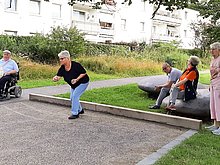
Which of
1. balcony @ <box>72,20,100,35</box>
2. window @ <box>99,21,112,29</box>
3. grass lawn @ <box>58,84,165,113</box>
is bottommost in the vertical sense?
grass lawn @ <box>58,84,165,113</box>

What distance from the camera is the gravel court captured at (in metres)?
5.50

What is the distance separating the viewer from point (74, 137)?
6801 millimetres

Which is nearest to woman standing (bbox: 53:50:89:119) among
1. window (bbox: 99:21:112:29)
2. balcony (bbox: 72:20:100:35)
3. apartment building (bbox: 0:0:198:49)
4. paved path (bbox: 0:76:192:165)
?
paved path (bbox: 0:76:192:165)

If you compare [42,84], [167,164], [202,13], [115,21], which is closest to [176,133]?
[167,164]

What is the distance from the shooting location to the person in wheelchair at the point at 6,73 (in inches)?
422

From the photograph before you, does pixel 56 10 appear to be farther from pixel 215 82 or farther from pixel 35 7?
pixel 215 82

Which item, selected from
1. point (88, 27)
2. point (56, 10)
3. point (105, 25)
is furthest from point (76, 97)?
point (105, 25)

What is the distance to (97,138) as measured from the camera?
22.3 feet

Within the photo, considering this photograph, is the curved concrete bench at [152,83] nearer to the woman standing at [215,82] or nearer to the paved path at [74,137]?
the paved path at [74,137]

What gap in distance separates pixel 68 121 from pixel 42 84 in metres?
6.99

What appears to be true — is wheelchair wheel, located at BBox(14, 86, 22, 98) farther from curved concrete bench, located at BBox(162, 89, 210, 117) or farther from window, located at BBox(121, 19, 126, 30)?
window, located at BBox(121, 19, 126, 30)

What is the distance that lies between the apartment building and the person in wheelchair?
1019 centimetres

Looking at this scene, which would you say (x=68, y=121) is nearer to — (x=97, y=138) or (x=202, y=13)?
(x=97, y=138)

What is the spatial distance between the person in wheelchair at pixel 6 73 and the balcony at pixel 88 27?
26.1 metres
